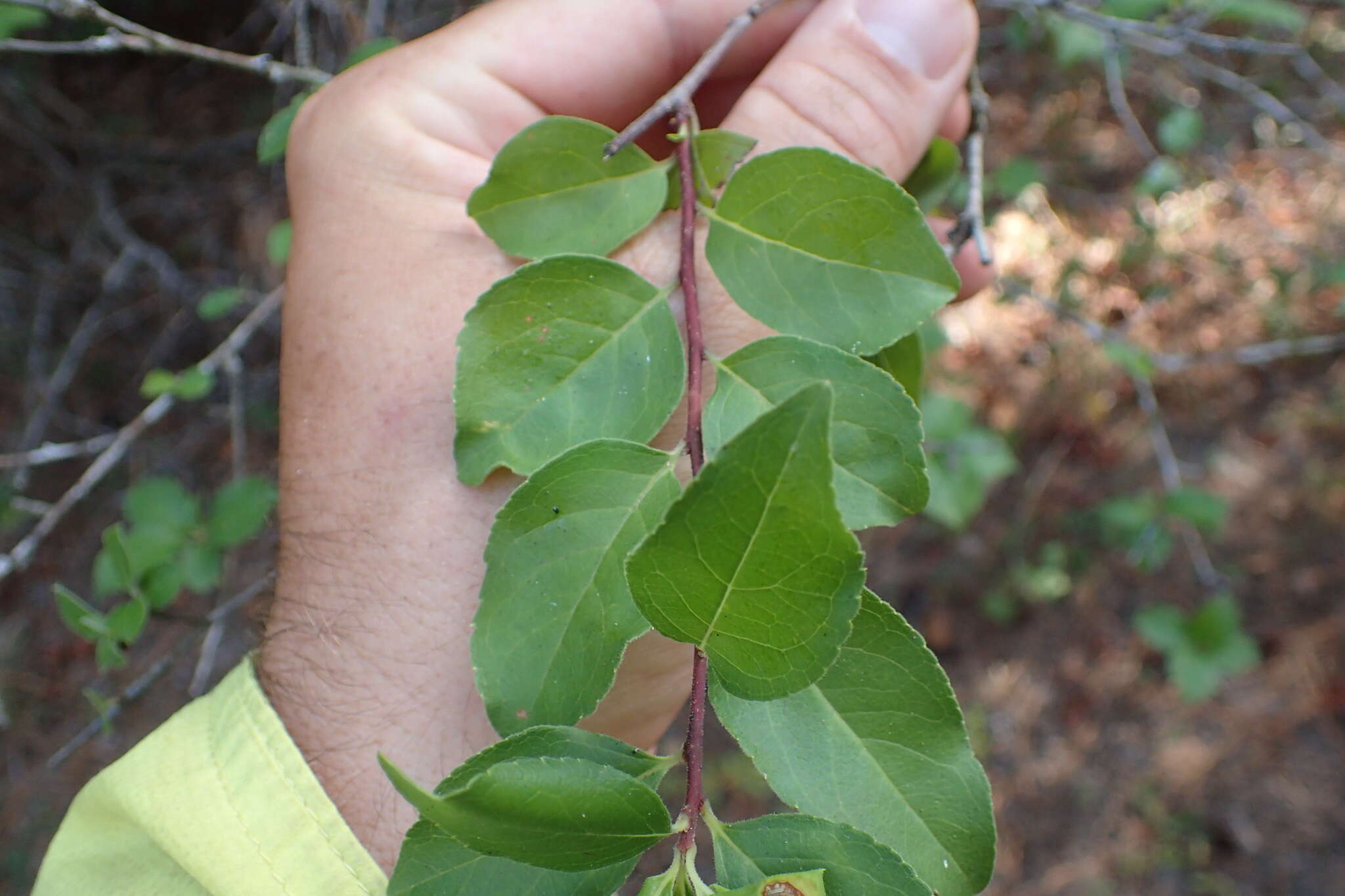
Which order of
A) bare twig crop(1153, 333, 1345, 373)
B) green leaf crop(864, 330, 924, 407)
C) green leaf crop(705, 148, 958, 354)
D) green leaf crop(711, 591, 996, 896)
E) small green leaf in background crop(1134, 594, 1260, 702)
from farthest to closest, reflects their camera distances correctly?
small green leaf in background crop(1134, 594, 1260, 702) < bare twig crop(1153, 333, 1345, 373) < green leaf crop(864, 330, 924, 407) < green leaf crop(705, 148, 958, 354) < green leaf crop(711, 591, 996, 896)

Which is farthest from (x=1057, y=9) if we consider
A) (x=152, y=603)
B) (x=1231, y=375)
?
(x=1231, y=375)

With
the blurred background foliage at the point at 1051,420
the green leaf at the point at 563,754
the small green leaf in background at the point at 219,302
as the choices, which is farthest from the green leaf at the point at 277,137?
the green leaf at the point at 563,754

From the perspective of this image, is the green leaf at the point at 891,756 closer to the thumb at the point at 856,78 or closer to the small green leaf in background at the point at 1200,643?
the thumb at the point at 856,78

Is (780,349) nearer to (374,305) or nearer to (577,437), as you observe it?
(577,437)

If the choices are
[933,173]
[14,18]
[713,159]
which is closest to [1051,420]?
[933,173]

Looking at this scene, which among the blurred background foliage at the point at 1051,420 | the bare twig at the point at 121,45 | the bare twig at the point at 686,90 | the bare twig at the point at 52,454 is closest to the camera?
the bare twig at the point at 686,90

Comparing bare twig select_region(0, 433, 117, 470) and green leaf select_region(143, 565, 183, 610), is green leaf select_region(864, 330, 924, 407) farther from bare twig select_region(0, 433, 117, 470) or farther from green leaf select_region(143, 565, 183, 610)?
bare twig select_region(0, 433, 117, 470)

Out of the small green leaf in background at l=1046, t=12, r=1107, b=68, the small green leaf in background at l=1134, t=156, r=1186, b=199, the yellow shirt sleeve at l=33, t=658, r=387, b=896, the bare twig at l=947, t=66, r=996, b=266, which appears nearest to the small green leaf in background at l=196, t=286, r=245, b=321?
the yellow shirt sleeve at l=33, t=658, r=387, b=896
